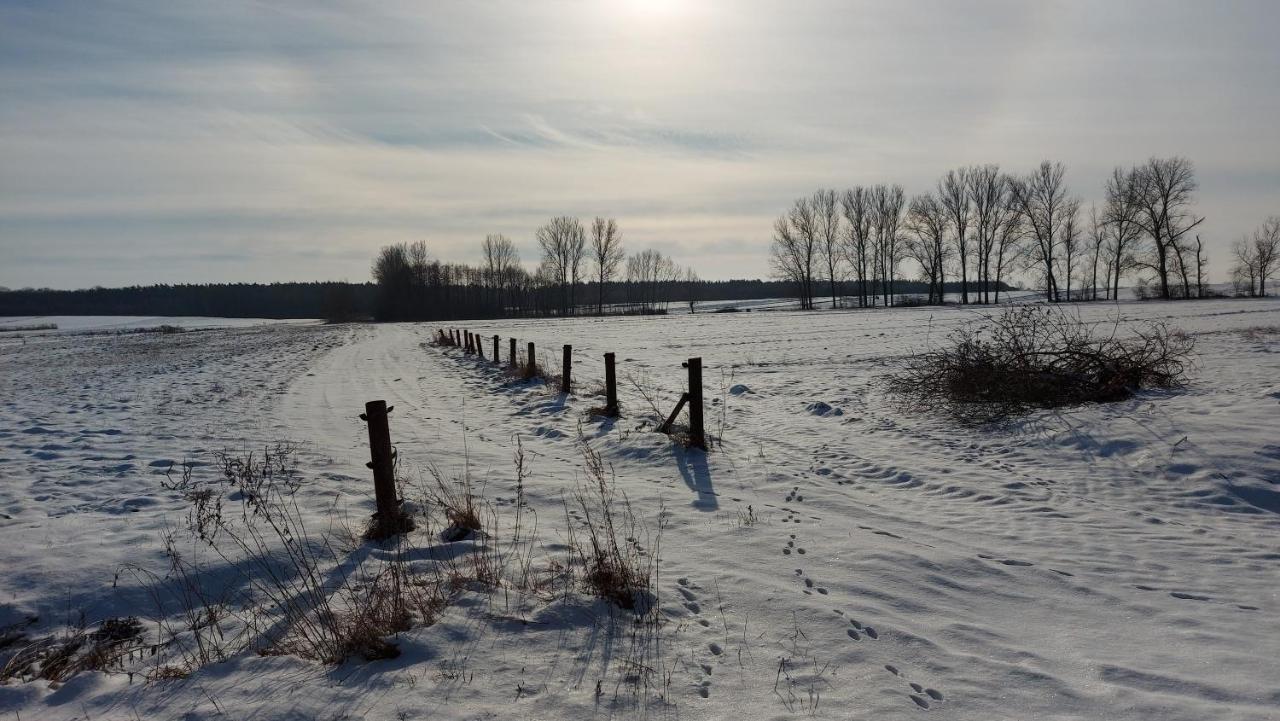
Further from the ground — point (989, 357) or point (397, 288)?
point (397, 288)

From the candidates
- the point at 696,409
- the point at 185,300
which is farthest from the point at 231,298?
the point at 696,409

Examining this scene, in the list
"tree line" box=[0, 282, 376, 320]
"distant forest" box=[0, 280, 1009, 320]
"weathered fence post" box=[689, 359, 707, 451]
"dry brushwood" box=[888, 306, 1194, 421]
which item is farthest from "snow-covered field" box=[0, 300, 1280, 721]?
"tree line" box=[0, 282, 376, 320]

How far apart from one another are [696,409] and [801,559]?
380cm

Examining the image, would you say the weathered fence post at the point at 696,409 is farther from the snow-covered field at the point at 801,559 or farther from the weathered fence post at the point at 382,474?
the weathered fence post at the point at 382,474

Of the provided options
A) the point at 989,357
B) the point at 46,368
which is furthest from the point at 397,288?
the point at 989,357

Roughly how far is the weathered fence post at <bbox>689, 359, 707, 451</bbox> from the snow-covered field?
1.22 ft

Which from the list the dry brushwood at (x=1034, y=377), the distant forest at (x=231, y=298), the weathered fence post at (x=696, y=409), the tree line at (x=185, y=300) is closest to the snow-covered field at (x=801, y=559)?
the weathered fence post at (x=696, y=409)

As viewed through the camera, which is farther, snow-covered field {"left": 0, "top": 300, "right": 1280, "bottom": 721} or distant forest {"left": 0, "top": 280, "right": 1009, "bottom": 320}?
distant forest {"left": 0, "top": 280, "right": 1009, "bottom": 320}

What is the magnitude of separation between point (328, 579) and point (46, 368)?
26.8m

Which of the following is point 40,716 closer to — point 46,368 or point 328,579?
point 328,579

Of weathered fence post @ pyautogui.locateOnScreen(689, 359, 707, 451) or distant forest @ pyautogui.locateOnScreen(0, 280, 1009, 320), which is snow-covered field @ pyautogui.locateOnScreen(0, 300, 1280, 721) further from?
distant forest @ pyautogui.locateOnScreen(0, 280, 1009, 320)

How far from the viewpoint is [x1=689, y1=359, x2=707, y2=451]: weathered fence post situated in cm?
872

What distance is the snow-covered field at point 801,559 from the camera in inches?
134

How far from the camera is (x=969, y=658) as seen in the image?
374 cm
